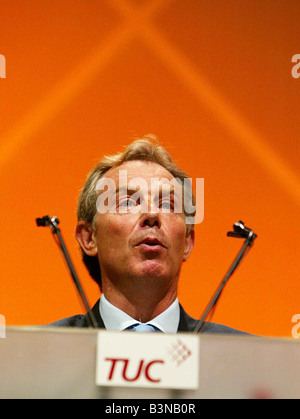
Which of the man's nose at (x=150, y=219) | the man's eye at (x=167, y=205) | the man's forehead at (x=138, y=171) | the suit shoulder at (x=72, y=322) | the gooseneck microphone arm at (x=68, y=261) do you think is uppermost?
the man's forehead at (x=138, y=171)

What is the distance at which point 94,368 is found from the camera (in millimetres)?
995

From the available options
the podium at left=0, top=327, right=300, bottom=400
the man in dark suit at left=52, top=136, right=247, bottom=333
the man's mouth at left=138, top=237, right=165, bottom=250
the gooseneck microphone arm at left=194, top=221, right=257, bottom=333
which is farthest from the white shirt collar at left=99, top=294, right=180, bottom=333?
the podium at left=0, top=327, right=300, bottom=400

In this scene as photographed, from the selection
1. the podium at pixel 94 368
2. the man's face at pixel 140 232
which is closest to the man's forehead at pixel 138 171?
the man's face at pixel 140 232

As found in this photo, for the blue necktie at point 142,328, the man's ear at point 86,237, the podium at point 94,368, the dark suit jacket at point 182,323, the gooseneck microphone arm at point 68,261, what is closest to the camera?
the podium at point 94,368

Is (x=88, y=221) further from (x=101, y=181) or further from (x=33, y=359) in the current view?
(x=33, y=359)

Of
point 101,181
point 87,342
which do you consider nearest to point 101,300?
point 101,181

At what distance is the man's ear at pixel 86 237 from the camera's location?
1887 millimetres

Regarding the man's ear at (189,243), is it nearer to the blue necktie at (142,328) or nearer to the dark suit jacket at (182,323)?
the dark suit jacket at (182,323)

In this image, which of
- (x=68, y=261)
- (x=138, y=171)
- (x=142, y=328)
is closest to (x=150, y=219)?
(x=138, y=171)

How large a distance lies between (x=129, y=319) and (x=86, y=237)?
33 centimetres

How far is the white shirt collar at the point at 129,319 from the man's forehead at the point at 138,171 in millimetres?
371

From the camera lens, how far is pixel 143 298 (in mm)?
1724

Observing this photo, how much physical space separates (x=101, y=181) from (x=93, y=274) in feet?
0.98

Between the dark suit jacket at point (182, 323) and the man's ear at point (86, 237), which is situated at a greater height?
the man's ear at point (86, 237)
